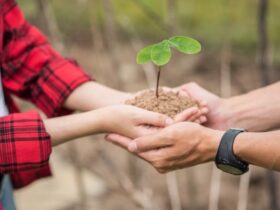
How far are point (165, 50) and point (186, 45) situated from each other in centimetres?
6

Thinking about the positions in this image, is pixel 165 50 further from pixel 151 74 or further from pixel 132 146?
pixel 151 74

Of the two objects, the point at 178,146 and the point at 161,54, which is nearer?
the point at 161,54

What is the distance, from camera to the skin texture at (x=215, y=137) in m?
1.54

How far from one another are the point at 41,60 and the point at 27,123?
0.28 m

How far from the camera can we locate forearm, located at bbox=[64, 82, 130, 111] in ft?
5.92

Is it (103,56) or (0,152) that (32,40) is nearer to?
(0,152)

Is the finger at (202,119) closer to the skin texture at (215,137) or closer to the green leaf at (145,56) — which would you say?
the skin texture at (215,137)

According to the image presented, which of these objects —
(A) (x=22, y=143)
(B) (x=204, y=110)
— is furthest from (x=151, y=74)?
(A) (x=22, y=143)

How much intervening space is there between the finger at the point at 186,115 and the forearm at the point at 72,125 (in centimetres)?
19

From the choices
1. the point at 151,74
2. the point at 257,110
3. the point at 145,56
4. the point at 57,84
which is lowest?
the point at 151,74

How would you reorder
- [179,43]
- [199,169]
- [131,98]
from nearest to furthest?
[179,43]
[131,98]
[199,169]

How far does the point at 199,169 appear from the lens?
3.10 meters

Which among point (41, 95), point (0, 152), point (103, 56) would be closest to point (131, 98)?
point (41, 95)

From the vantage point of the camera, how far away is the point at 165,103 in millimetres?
1653
